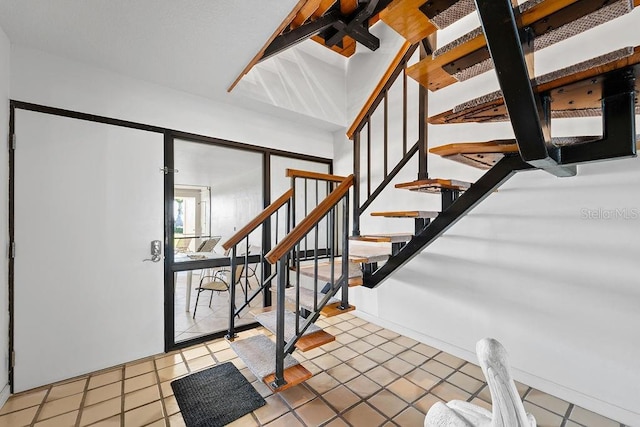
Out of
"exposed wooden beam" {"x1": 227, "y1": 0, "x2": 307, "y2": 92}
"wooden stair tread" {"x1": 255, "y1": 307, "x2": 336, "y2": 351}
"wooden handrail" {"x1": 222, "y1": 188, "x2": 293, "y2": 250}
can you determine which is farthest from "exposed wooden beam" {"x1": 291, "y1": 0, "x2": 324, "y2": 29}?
"wooden stair tread" {"x1": 255, "y1": 307, "x2": 336, "y2": 351}

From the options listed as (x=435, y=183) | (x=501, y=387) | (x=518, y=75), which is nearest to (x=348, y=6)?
(x=435, y=183)

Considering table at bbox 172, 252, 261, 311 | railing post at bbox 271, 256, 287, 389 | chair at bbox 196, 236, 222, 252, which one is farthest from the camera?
chair at bbox 196, 236, 222, 252

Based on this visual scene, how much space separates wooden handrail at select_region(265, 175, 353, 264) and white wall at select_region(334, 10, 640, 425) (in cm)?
120

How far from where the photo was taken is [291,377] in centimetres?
190

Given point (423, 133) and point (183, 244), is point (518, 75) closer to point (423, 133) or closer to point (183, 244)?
point (423, 133)

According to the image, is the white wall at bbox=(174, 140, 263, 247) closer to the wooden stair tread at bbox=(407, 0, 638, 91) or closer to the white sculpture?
the wooden stair tread at bbox=(407, 0, 638, 91)

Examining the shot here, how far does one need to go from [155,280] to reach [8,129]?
156cm

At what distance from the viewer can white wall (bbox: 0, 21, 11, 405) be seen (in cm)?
194

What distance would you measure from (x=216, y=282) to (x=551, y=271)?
10.9ft

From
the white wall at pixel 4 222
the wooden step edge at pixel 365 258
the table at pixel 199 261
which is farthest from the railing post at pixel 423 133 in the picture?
the white wall at pixel 4 222

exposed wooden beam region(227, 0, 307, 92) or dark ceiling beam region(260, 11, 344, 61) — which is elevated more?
dark ceiling beam region(260, 11, 344, 61)

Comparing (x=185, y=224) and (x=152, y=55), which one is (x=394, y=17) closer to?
(x=152, y=55)

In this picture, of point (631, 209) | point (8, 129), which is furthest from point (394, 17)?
point (8, 129)

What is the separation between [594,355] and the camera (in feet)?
6.07
